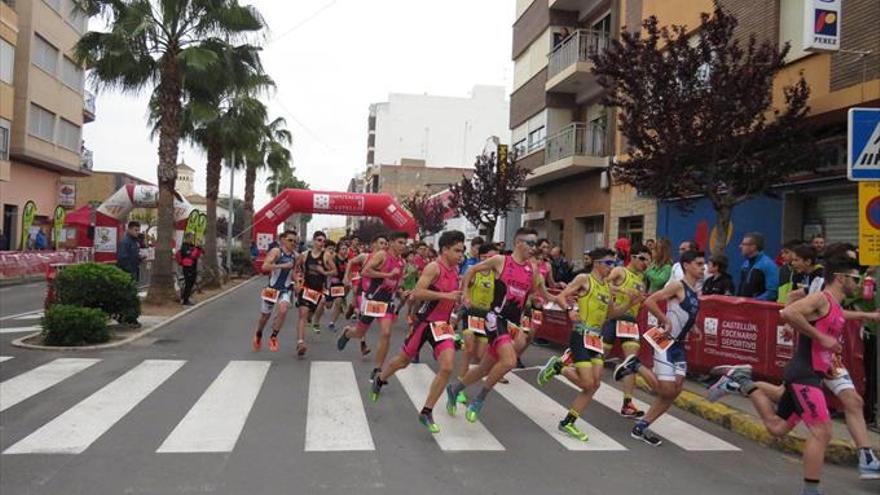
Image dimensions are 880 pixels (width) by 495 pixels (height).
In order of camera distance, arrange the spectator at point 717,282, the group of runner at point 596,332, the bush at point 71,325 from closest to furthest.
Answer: the group of runner at point 596,332 → the spectator at point 717,282 → the bush at point 71,325

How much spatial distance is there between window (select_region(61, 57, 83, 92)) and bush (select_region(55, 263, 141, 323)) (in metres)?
31.3

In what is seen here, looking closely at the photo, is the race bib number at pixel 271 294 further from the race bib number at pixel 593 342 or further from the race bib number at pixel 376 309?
the race bib number at pixel 593 342

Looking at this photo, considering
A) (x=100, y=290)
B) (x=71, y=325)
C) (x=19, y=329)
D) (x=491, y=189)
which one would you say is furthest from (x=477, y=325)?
(x=491, y=189)

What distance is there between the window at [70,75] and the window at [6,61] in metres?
5.90

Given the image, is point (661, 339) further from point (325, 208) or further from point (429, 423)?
point (325, 208)

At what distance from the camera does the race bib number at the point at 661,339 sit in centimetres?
707

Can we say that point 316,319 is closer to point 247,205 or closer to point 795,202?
point 795,202

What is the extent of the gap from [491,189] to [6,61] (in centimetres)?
2170

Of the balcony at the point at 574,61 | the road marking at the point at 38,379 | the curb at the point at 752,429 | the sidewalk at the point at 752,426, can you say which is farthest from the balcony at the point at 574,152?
the road marking at the point at 38,379

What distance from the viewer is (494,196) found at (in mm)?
28234

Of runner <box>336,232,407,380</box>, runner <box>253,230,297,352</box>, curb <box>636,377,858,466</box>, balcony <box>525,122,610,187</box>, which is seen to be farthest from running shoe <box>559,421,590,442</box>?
balcony <box>525,122,610,187</box>

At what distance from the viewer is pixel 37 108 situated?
37.6 meters

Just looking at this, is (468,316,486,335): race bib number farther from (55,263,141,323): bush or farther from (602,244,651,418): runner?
(55,263,141,323): bush

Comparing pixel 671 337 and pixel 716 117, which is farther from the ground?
pixel 716 117
